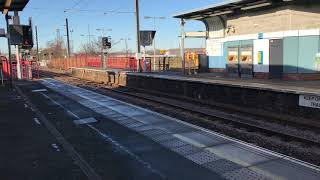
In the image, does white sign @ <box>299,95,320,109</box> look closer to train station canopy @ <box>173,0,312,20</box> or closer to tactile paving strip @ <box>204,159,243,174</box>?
tactile paving strip @ <box>204,159,243,174</box>

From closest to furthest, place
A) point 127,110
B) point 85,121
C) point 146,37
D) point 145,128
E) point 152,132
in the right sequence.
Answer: point 152,132 < point 145,128 < point 85,121 < point 127,110 < point 146,37

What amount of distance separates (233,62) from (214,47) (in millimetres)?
6421

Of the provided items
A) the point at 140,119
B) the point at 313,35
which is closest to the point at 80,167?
the point at 140,119

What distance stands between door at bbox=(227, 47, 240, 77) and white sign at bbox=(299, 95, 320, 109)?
458 inches

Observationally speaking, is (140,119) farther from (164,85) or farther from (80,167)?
(164,85)

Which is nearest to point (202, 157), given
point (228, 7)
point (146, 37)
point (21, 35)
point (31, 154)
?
point (31, 154)

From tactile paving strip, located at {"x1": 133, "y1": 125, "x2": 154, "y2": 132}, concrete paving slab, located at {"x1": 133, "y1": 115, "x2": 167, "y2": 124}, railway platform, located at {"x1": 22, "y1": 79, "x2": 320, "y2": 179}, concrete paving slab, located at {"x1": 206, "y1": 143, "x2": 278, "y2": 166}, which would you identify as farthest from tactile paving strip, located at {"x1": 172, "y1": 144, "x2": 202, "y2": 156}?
concrete paving slab, located at {"x1": 133, "y1": 115, "x2": 167, "y2": 124}

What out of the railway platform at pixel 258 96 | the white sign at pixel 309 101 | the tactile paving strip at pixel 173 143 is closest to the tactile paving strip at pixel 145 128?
the tactile paving strip at pixel 173 143

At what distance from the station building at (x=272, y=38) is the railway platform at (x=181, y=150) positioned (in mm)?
10807

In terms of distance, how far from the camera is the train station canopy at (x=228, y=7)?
22.7 metres

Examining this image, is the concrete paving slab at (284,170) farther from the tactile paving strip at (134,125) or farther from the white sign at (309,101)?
the white sign at (309,101)

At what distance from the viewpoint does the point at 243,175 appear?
7.01 meters

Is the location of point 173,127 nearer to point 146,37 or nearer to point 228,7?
point 228,7

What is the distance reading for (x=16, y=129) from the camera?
1182 centimetres
